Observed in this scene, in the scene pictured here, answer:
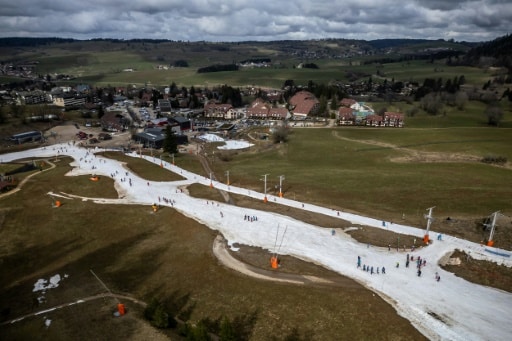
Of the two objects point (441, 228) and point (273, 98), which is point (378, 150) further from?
point (273, 98)

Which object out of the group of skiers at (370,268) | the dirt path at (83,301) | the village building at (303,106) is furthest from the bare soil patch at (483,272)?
the village building at (303,106)

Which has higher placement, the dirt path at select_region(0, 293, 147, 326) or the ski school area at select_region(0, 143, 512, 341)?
the ski school area at select_region(0, 143, 512, 341)

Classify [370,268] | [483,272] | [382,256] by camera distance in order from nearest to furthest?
[483,272]
[370,268]
[382,256]

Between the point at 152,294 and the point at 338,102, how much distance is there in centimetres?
14026

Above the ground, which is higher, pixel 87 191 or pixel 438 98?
pixel 438 98

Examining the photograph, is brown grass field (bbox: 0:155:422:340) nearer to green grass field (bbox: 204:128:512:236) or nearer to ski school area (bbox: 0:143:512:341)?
ski school area (bbox: 0:143:512:341)

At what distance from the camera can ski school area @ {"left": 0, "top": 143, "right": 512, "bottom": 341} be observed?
31703 millimetres

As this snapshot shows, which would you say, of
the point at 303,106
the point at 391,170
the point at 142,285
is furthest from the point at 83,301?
the point at 303,106

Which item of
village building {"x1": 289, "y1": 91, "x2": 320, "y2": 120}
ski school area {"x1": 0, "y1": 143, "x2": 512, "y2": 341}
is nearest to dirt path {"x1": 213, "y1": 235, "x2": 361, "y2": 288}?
ski school area {"x1": 0, "y1": 143, "x2": 512, "y2": 341}

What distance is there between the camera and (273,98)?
183 metres

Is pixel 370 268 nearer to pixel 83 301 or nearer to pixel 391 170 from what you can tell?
pixel 83 301

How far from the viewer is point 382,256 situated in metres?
42.5

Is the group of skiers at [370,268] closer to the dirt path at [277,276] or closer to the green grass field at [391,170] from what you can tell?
the dirt path at [277,276]

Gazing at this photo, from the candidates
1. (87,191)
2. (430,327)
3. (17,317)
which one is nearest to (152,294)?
(17,317)
